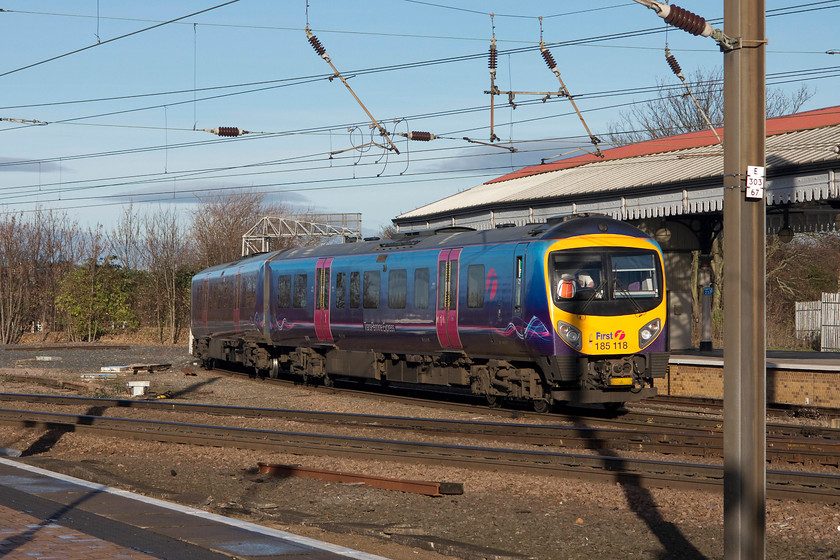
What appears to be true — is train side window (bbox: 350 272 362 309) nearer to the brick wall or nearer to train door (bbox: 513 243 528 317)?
train door (bbox: 513 243 528 317)

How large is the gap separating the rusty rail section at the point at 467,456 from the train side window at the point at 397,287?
17.9ft

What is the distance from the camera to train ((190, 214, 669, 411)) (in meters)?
16.4

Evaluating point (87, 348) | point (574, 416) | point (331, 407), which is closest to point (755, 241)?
point (574, 416)

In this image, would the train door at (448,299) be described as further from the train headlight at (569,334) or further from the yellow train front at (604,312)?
the train headlight at (569,334)

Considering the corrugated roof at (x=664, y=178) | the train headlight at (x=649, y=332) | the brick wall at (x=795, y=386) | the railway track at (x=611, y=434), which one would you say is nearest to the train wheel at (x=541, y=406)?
the railway track at (x=611, y=434)

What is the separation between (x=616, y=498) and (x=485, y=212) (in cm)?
2044

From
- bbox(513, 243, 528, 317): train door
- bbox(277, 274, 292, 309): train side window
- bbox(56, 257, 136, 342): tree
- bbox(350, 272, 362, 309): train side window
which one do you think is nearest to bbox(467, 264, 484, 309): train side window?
bbox(513, 243, 528, 317): train door

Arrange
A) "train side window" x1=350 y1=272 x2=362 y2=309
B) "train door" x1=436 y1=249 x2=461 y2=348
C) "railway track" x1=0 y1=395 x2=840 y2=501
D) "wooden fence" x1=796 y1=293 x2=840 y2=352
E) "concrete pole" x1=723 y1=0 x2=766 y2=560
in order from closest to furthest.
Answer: "concrete pole" x1=723 y1=0 x2=766 y2=560 → "railway track" x1=0 y1=395 x2=840 y2=501 → "train door" x1=436 y1=249 x2=461 y2=348 → "train side window" x1=350 y1=272 x2=362 y2=309 → "wooden fence" x1=796 y1=293 x2=840 y2=352

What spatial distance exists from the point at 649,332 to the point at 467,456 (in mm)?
5752

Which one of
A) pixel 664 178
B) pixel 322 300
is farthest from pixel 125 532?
pixel 664 178

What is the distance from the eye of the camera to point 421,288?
19484 millimetres

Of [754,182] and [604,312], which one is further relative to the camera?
[604,312]

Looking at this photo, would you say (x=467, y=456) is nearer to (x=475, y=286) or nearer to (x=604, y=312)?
(x=604, y=312)

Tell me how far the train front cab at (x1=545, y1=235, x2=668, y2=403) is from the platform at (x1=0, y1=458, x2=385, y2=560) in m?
8.51
